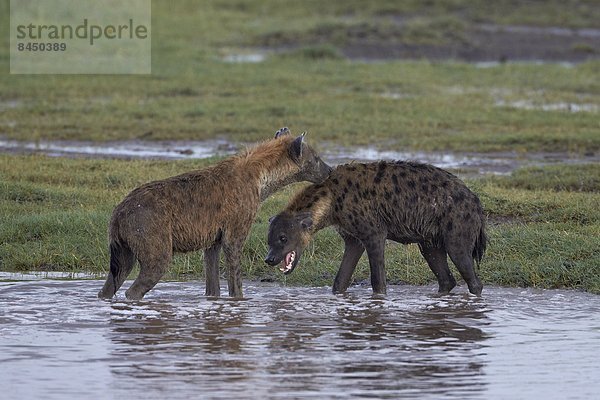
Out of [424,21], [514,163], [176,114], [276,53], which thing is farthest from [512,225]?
[424,21]

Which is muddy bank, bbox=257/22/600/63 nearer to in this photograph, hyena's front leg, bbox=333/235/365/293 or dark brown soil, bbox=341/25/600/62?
dark brown soil, bbox=341/25/600/62

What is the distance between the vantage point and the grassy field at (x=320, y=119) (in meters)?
7.41

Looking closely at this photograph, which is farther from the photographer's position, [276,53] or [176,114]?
[276,53]

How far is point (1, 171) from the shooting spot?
32.1ft

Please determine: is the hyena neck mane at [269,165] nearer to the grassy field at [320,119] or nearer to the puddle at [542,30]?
the grassy field at [320,119]

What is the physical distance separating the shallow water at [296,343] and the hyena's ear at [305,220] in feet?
1.31

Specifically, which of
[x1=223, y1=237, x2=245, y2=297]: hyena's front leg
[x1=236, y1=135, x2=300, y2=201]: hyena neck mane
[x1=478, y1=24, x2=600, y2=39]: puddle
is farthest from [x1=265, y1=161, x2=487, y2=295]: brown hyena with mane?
[x1=478, y1=24, x2=600, y2=39]: puddle

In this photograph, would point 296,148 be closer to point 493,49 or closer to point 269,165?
point 269,165

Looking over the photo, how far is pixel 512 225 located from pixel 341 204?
1.82 metres

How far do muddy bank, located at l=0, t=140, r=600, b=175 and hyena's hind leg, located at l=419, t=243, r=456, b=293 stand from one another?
398cm

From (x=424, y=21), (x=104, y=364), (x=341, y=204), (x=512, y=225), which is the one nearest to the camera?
→ (x=104, y=364)

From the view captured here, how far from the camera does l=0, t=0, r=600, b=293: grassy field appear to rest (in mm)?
7406

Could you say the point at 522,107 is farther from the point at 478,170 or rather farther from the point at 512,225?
the point at 512,225

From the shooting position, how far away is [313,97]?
1530 centimetres
